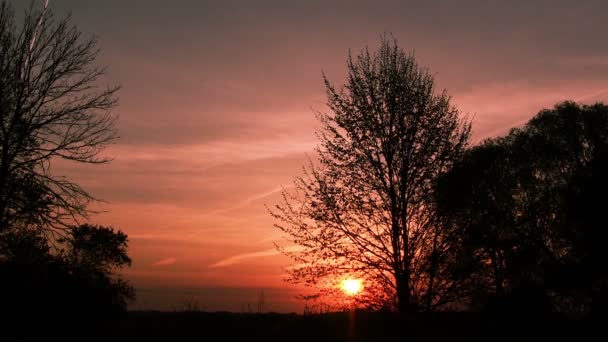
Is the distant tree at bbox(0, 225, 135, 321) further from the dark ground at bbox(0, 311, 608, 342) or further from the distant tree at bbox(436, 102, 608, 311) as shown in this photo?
the distant tree at bbox(436, 102, 608, 311)

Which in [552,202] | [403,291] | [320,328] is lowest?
[320,328]

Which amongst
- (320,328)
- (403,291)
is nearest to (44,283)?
(320,328)

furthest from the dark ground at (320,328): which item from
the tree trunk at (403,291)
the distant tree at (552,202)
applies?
the distant tree at (552,202)

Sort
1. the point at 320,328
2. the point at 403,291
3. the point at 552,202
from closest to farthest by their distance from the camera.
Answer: the point at 320,328 → the point at 403,291 → the point at 552,202

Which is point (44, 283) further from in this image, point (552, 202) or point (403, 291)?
point (552, 202)

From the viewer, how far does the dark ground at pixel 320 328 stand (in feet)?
44.5

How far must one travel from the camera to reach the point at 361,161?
18812 millimetres

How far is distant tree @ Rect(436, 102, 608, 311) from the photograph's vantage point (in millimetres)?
27500

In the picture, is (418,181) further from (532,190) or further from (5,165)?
(532,190)

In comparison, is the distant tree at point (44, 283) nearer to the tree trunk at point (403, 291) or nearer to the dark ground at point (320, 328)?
the dark ground at point (320, 328)

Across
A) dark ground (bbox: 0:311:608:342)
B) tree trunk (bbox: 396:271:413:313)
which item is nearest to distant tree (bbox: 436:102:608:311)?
tree trunk (bbox: 396:271:413:313)

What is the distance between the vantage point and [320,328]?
49.6 feet

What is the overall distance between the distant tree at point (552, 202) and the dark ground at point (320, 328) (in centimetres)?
968

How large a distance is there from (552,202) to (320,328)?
21852 millimetres
